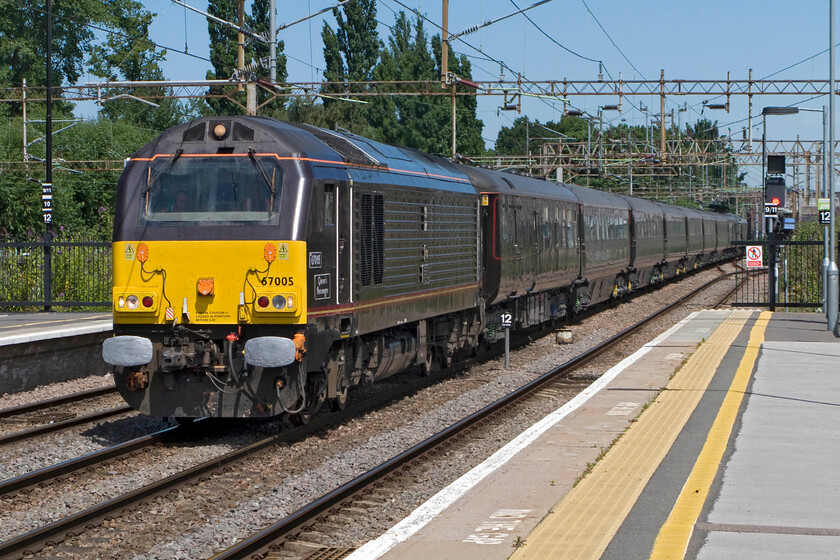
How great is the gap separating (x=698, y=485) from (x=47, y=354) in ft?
38.4

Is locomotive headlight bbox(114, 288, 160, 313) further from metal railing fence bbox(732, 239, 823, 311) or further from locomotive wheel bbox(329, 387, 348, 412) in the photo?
metal railing fence bbox(732, 239, 823, 311)

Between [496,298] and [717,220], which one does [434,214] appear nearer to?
[496,298]

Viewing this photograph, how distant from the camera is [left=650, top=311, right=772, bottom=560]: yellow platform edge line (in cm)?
698

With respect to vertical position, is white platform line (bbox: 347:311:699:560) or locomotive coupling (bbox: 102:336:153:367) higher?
locomotive coupling (bbox: 102:336:153:367)

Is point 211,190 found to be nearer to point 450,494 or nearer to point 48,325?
point 450,494

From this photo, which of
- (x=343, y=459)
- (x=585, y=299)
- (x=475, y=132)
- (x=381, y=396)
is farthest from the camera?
(x=475, y=132)

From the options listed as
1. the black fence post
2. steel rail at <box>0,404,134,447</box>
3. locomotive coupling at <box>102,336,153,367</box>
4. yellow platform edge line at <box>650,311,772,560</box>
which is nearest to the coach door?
locomotive coupling at <box>102,336,153,367</box>

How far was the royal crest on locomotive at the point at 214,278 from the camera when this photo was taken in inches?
441

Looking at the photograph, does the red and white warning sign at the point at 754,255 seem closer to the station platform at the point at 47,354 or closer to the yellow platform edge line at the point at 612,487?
the yellow platform edge line at the point at 612,487

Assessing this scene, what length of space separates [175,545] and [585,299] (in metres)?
22.1

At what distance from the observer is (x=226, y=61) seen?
67688 millimetres

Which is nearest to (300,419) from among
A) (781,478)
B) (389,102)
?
(781,478)

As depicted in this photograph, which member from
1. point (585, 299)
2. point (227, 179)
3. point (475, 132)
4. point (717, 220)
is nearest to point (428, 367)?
point (227, 179)

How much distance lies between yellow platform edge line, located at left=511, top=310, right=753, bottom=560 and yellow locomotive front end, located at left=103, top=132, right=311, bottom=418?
11.2ft
